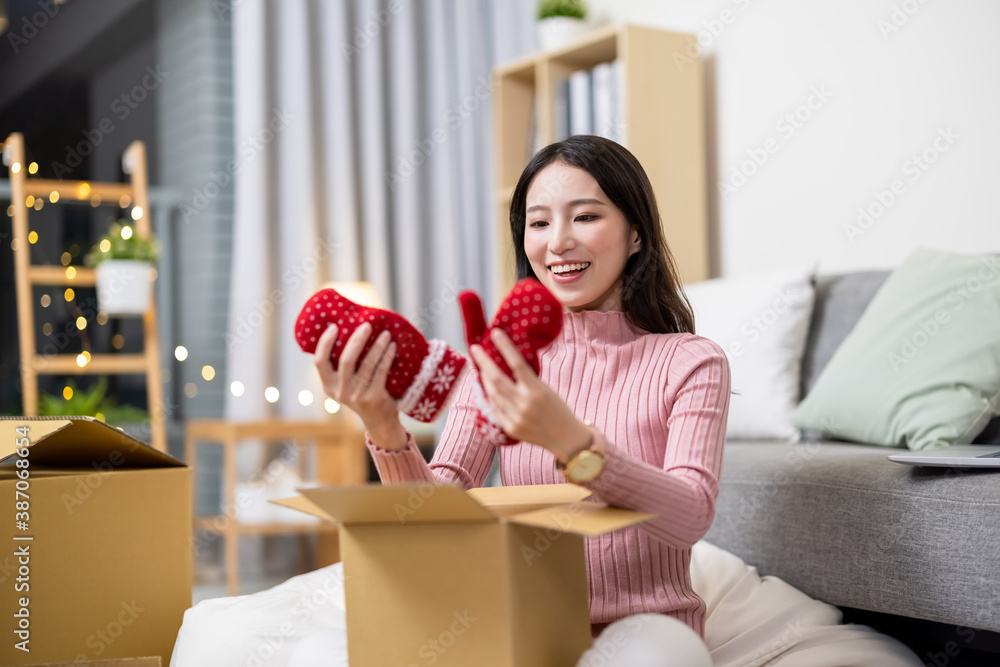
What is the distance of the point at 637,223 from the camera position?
48.1 inches

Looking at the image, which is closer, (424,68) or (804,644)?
(804,644)

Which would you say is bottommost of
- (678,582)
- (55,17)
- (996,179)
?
(678,582)

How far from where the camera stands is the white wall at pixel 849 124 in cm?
202

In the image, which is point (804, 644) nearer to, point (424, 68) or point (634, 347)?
point (634, 347)

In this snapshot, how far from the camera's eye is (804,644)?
1203 millimetres

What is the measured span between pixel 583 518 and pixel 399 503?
0.53ft

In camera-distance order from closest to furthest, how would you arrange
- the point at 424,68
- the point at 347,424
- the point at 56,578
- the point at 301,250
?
the point at 56,578, the point at 347,424, the point at 301,250, the point at 424,68

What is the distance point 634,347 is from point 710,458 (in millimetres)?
218

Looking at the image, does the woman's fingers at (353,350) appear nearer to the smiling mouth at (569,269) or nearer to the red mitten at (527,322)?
the red mitten at (527,322)

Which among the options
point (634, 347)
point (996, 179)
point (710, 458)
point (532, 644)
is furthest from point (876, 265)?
point (532, 644)

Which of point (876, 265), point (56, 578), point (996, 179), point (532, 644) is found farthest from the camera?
point (876, 265)

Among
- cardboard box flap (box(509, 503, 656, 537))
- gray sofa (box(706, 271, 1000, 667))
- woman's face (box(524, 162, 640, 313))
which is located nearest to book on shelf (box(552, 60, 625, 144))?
gray sofa (box(706, 271, 1000, 667))

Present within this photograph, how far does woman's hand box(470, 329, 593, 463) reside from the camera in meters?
0.82

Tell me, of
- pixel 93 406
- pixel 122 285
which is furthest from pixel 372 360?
pixel 93 406
